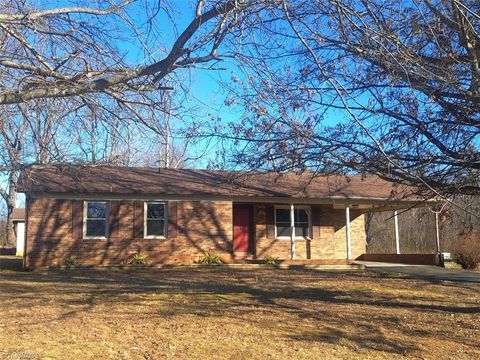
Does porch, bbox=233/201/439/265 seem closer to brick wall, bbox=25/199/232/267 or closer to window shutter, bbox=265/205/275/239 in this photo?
window shutter, bbox=265/205/275/239

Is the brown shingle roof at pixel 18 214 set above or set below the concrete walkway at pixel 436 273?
above

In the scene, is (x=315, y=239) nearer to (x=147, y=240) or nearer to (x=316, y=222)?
(x=316, y=222)

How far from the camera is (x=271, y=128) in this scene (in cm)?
873

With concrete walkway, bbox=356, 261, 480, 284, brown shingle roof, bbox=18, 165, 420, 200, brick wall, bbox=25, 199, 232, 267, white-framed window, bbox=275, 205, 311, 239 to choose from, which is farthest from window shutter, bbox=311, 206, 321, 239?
brick wall, bbox=25, 199, 232, 267

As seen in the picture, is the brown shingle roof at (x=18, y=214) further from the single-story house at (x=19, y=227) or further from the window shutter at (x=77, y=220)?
the window shutter at (x=77, y=220)

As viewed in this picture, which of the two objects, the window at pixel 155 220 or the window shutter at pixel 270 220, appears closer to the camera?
the window at pixel 155 220

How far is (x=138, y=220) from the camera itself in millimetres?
19484

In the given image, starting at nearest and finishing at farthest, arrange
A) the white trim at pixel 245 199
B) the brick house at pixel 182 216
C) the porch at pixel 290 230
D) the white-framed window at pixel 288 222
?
the brick house at pixel 182 216 < the white trim at pixel 245 199 < the porch at pixel 290 230 < the white-framed window at pixel 288 222

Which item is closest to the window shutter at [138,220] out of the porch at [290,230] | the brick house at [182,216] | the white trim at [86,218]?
the brick house at [182,216]

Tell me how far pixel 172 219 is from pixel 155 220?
59 centimetres

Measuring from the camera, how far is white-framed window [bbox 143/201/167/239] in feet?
64.8

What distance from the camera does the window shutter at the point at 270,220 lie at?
22.3m

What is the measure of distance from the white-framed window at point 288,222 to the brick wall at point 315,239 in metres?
0.20

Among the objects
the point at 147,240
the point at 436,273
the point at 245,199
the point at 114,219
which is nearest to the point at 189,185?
the point at 245,199
